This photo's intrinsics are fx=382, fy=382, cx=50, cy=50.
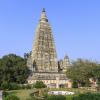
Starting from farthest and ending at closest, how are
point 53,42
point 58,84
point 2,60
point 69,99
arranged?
point 53,42
point 58,84
point 2,60
point 69,99

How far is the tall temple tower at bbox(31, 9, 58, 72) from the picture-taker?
99875 millimetres

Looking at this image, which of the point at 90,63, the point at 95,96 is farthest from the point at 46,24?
the point at 95,96

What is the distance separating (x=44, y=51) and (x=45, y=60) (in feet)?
7.81

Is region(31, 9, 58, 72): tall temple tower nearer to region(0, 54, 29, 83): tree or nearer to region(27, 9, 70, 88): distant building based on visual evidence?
region(27, 9, 70, 88): distant building

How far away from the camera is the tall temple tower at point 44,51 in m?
99.9

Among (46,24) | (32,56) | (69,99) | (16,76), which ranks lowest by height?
(69,99)

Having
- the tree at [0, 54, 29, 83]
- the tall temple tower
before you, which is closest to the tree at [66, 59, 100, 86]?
the tree at [0, 54, 29, 83]

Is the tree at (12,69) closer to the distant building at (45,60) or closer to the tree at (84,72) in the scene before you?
the tree at (84,72)

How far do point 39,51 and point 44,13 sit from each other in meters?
11.9

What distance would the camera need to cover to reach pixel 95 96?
121 ft

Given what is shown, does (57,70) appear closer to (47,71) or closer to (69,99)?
(47,71)

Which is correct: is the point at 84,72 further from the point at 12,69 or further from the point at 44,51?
the point at 44,51

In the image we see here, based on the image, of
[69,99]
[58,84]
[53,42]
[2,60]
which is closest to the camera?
[69,99]

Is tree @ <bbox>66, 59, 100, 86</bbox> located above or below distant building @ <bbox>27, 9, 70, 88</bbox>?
below
